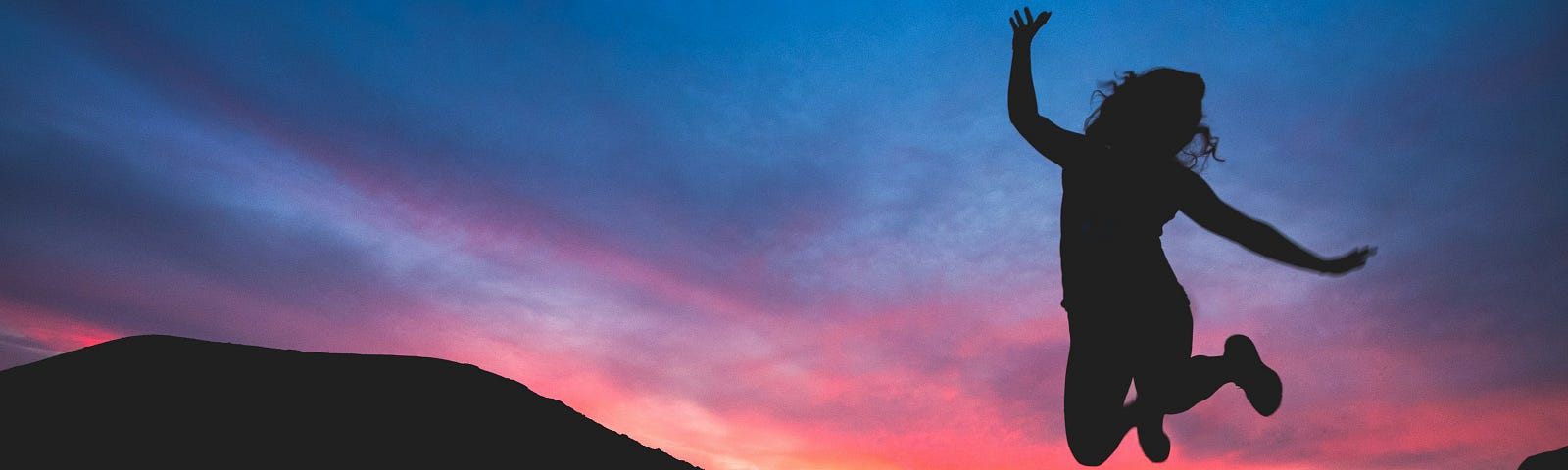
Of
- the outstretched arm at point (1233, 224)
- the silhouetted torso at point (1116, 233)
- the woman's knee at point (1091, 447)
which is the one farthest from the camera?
the outstretched arm at point (1233, 224)

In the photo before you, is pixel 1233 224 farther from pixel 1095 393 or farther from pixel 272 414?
pixel 272 414

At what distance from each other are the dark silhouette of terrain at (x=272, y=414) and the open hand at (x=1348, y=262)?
14.6 ft

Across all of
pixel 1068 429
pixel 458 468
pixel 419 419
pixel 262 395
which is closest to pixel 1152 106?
pixel 1068 429

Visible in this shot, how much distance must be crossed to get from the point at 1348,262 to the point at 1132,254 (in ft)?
4.91

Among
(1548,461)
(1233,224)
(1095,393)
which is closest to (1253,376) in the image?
(1233,224)

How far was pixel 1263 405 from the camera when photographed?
4078 mm

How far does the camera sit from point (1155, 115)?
3838 millimetres

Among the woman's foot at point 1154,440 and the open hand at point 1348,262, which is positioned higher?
the open hand at point 1348,262

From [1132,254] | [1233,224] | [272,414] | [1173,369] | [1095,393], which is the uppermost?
[1233,224]

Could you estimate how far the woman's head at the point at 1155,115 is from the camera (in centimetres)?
384

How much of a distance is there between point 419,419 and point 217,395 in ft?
3.53

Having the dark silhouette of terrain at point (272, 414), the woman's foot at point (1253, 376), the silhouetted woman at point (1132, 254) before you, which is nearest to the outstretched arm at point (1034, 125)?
the silhouetted woman at point (1132, 254)

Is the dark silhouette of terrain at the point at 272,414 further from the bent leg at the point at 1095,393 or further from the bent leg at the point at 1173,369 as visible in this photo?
the bent leg at the point at 1173,369

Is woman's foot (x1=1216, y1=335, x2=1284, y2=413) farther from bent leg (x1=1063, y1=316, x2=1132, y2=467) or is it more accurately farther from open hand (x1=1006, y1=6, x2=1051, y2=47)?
open hand (x1=1006, y1=6, x2=1051, y2=47)
